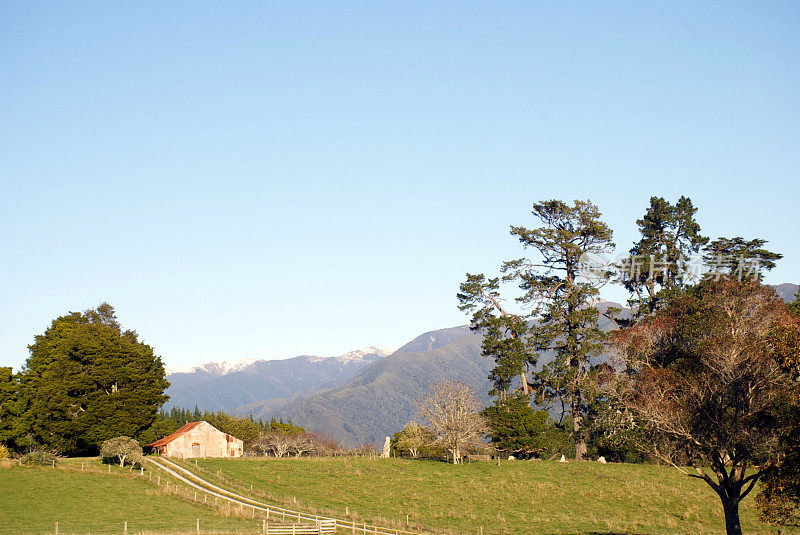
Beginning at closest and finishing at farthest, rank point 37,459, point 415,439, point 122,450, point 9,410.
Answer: point 37,459 < point 122,450 < point 9,410 < point 415,439

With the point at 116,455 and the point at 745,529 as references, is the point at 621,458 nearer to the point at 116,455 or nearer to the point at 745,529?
the point at 745,529

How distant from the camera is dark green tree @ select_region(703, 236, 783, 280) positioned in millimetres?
70250

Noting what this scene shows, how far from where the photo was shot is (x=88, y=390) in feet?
218

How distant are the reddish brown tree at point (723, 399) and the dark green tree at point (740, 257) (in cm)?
3162

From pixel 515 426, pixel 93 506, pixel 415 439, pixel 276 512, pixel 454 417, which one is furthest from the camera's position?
pixel 415 439

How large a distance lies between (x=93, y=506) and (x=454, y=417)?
34997 millimetres

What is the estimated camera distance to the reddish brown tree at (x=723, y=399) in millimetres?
31172

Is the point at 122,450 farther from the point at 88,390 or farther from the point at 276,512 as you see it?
the point at 276,512

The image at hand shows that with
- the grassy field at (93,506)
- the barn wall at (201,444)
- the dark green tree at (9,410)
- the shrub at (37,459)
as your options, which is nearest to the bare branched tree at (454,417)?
the barn wall at (201,444)

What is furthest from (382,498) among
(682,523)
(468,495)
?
(682,523)

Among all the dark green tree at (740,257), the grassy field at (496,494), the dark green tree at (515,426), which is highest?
the dark green tree at (740,257)

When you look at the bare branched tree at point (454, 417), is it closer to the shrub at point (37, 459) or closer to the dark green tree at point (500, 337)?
the dark green tree at point (500, 337)

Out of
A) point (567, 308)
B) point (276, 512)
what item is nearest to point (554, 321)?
point (567, 308)

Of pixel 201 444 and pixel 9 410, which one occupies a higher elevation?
pixel 9 410
